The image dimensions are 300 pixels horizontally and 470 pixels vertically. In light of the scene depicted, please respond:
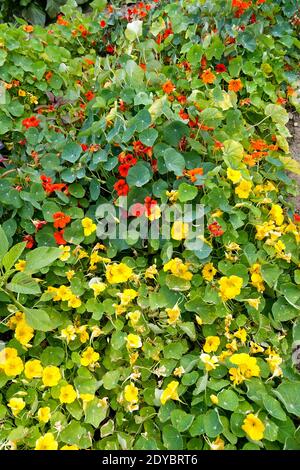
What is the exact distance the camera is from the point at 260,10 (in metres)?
2.84

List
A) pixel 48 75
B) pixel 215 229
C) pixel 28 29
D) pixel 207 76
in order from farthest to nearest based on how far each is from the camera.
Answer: pixel 28 29 → pixel 48 75 → pixel 207 76 → pixel 215 229

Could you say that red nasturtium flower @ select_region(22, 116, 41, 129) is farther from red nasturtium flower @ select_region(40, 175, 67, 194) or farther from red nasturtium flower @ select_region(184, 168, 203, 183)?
red nasturtium flower @ select_region(184, 168, 203, 183)

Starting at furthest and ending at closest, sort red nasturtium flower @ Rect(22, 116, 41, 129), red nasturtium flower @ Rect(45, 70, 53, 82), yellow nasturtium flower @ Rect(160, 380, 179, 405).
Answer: red nasturtium flower @ Rect(45, 70, 53, 82)
red nasturtium flower @ Rect(22, 116, 41, 129)
yellow nasturtium flower @ Rect(160, 380, 179, 405)

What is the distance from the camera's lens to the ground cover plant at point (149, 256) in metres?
1.59

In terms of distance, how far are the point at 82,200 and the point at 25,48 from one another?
38.8 inches

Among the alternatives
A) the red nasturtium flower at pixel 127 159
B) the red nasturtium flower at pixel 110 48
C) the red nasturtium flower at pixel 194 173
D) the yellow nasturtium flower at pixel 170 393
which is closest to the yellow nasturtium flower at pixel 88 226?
the red nasturtium flower at pixel 127 159

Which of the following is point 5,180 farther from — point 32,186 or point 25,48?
point 25,48

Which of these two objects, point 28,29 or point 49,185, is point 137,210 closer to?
point 49,185

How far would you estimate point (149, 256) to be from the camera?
2047 millimetres

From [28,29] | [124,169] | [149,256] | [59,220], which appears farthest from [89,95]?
[149,256]

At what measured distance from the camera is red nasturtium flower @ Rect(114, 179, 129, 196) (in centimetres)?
202

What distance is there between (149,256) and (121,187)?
30cm

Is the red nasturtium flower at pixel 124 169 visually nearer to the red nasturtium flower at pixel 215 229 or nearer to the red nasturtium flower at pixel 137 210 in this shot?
the red nasturtium flower at pixel 137 210

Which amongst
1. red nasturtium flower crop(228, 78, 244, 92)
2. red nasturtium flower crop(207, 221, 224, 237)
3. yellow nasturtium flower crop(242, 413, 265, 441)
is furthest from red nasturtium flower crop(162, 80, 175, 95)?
yellow nasturtium flower crop(242, 413, 265, 441)
